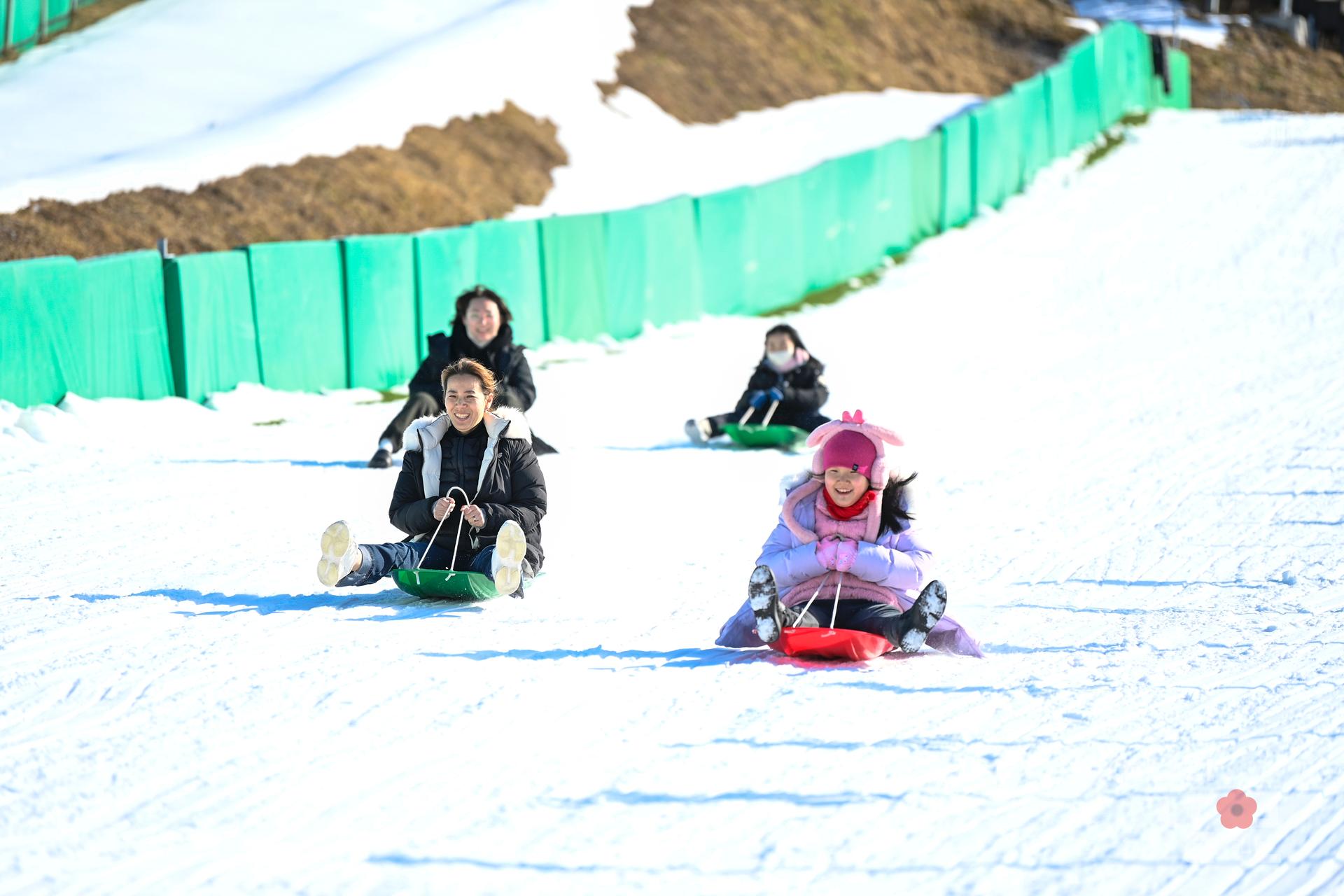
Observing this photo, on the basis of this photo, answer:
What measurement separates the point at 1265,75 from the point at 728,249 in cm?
2400

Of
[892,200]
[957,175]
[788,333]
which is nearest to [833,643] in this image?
[788,333]

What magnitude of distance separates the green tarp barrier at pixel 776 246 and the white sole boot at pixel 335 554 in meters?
12.5

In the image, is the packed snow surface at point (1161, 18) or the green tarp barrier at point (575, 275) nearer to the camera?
the green tarp barrier at point (575, 275)

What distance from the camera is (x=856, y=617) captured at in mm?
6039

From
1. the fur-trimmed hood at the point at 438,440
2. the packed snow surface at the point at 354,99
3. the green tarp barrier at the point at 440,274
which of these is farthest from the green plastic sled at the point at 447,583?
the packed snow surface at the point at 354,99

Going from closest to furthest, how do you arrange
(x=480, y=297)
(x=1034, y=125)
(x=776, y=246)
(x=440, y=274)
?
(x=480, y=297) → (x=440, y=274) → (x=776, y=246) → (x=1034, y=125)

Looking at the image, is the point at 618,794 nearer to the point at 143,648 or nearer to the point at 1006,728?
the point at 1006,728

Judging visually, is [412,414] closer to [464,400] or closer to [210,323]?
[210,323]

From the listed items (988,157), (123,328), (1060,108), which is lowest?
(123,328)

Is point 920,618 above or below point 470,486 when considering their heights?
below

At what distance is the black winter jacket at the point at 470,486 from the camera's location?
6910mm

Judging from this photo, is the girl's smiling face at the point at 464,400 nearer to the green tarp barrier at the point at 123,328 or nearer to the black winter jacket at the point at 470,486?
the black winter jacket at the point at 470,486

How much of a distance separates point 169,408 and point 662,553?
5304 millimetres

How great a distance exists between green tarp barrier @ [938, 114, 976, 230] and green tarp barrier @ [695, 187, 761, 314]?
542 cm
